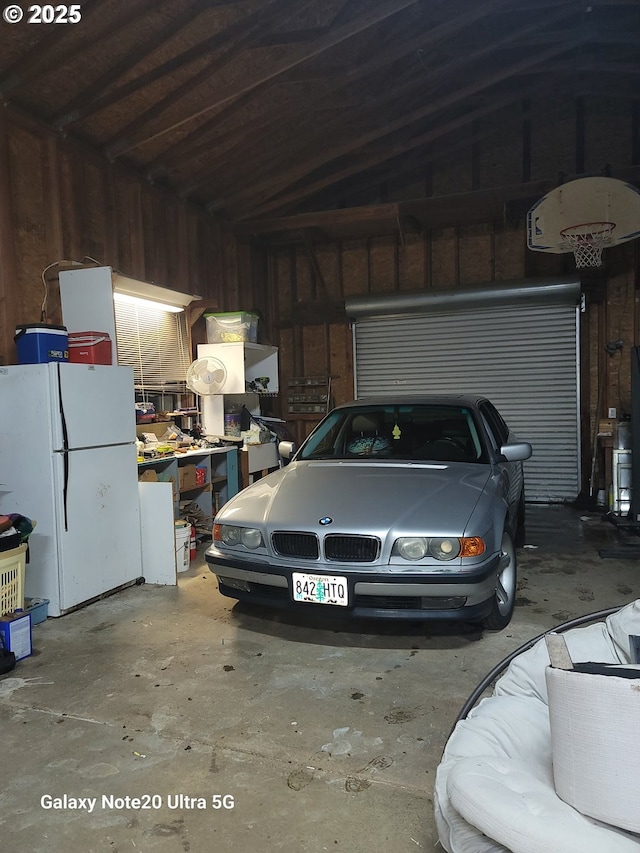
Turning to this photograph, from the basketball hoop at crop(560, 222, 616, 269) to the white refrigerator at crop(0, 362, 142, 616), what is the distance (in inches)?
187

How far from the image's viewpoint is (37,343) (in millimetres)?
4223

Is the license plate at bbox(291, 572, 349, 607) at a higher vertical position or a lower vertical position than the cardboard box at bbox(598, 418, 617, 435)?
lower

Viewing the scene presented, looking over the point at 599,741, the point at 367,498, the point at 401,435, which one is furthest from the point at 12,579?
the point at 599,741

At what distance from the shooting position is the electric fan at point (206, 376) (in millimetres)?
6750

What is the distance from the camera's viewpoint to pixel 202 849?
1944 mm

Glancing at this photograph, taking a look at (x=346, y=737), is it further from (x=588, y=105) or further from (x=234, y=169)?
(x=588, y=105)

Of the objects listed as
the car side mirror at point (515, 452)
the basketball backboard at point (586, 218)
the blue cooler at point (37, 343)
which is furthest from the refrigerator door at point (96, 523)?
the basketball backboard at point (586, 218)

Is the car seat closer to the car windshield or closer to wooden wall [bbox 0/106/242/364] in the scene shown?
the car windshield

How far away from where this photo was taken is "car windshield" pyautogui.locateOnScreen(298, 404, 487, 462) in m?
4.30

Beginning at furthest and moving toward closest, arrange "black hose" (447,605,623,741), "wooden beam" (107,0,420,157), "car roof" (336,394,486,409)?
"wooden beam" (107,0,420,157), "car roof" (336,394,486,409), "black hose" (447,605,623,741)

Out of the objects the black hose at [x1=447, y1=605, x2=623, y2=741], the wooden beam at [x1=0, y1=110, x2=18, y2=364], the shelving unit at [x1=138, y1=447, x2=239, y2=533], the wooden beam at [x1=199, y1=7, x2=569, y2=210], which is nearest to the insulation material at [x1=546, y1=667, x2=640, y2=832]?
the black hose at [x1=447, y1=605, x2=623, y2=741]

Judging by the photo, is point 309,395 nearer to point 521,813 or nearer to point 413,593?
point 413,593

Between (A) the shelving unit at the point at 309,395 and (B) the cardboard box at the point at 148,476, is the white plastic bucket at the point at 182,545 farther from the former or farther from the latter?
(A) the shelving unit at the point at 309,395

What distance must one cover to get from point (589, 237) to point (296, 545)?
469cm
